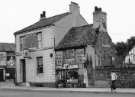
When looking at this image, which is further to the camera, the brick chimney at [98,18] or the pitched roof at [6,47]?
the pitched roof at [6,47]

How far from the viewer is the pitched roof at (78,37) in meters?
34.0

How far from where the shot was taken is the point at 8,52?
198 ft

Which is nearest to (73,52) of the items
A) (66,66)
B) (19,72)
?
(66,66)

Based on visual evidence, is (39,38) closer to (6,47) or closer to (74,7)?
(74,7)

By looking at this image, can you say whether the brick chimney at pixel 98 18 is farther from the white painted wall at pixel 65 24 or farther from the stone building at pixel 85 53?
the white painted wall at pixel 65 24

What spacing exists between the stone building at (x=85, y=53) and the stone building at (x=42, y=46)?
1020mm

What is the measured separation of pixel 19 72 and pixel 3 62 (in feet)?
63.1

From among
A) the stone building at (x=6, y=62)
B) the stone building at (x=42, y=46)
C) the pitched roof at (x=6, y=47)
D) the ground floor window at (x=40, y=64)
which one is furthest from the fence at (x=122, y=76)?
the pitched roof at (x=6, y=47)

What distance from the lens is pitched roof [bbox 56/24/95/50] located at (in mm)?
34047

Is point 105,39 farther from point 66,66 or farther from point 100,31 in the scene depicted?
point 66,66

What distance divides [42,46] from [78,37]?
4723 mm

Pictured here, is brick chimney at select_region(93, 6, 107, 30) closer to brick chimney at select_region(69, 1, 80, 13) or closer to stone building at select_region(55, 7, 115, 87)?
stone building at select_region(55, 7, 115, 87)

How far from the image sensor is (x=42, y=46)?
1476 inches

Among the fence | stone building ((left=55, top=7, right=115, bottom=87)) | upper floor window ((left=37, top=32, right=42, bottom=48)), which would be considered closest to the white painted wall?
stone building ((left=55, top=7, right=115, bottom=87))
